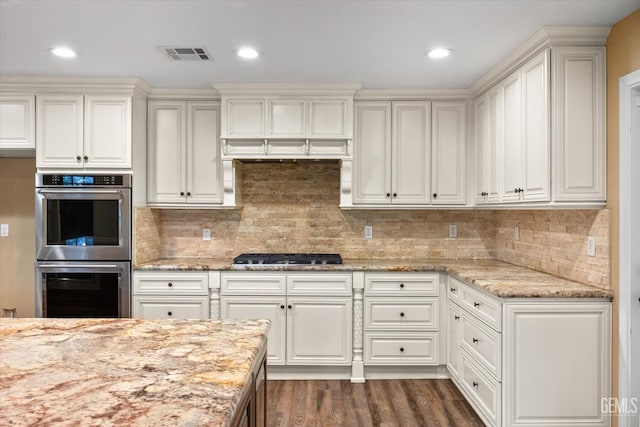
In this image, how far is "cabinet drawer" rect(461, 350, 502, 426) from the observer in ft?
8.09

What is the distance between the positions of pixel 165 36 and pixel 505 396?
292 centimetres

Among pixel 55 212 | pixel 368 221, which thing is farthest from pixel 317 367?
pixel 55 212

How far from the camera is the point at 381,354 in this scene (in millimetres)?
3434

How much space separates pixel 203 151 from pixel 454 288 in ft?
7.89

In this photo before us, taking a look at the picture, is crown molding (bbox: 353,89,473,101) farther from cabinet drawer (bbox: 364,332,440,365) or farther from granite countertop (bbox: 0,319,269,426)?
granite countertop (bbox: 0,319,269,426)

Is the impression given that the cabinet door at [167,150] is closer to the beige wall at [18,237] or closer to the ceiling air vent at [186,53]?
the ceiling air vent at [186,53]

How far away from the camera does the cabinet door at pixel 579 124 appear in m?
2.42

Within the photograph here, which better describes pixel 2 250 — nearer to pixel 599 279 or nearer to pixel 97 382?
pixel 97 382

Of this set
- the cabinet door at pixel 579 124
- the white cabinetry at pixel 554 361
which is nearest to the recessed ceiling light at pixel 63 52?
the cabinet door at pixel 579 124

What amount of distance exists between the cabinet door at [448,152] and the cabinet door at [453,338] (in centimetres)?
96

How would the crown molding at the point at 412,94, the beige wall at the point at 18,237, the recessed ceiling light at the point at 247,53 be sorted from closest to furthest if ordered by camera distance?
1. the recessed ceiling light at the point at 247,53
2. the crown molding at the point at 412,94
3. the beige wall at the point at 18,237

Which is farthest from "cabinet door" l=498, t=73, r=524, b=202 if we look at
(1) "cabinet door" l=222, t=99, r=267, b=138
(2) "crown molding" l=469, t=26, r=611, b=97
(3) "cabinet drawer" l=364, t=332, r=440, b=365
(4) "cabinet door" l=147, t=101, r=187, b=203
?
(4) "cabinet door" l=147, t=101, r=187, b=203

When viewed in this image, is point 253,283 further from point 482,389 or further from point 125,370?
point 125,370

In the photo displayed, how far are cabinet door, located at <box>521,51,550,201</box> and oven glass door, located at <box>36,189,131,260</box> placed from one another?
299 cm
